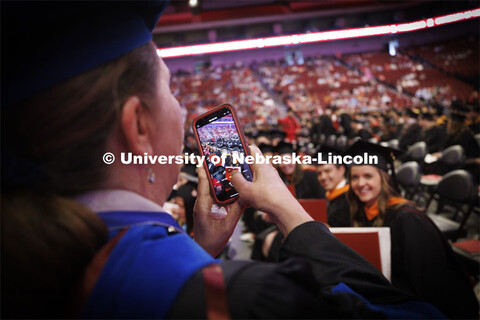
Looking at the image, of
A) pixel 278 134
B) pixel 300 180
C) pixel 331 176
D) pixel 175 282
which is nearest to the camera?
pixel 175 282

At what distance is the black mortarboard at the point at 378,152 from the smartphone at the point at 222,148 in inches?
70.5

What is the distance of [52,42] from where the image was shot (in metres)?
0.47

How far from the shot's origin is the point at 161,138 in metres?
0.57

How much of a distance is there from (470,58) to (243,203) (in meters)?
23.3

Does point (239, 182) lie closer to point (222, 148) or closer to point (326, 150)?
point (222, 148)

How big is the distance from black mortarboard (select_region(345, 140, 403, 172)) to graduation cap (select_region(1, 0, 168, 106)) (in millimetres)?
2270

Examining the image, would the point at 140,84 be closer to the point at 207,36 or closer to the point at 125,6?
the point at 125,6

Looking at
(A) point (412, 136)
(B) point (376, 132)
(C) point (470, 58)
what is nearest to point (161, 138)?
(A) point (412, 136)

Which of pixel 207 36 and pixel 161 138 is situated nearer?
pixel 161 138

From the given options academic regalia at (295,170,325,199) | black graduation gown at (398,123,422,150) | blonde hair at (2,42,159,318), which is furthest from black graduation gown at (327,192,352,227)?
black graduation gown at (398,123,422,150)

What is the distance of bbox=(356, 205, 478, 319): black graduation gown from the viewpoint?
1707 millimetres

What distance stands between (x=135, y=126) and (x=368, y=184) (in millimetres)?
2366

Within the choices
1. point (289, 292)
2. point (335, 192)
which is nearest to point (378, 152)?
point (335, 192)

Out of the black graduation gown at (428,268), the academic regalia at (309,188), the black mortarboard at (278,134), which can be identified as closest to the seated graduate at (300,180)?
the academic regalia at (309,188)
